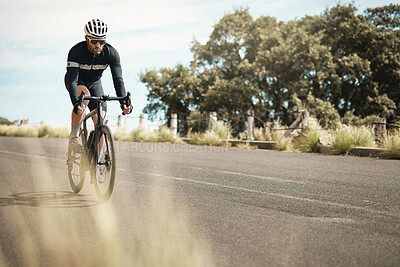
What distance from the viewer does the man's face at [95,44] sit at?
5129 mm

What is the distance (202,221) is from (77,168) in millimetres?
2441

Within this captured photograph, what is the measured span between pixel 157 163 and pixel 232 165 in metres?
1.82

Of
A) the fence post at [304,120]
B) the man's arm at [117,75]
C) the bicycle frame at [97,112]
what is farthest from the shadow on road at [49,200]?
the fence post at [304,120]

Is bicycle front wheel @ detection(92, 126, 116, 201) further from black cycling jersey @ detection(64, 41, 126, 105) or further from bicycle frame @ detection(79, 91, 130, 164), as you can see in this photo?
black cycling jersey @ detection(64, 41, 126, 105)

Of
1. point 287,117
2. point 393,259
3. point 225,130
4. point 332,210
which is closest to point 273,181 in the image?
point 332,210

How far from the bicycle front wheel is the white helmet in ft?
3.72

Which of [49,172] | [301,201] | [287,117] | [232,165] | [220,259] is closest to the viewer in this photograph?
[220,259]

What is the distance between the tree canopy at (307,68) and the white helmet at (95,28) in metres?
27.9

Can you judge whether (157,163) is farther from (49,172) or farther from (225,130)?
(225,130)

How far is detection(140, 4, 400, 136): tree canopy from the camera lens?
3388cm

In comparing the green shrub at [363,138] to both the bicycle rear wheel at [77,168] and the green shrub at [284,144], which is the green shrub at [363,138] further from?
the bicycle rear wheel at [77,168]

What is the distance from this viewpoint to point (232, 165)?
9906mm

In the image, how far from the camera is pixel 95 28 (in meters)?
5.09

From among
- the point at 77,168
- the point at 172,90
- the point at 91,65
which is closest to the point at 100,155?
the point at 77,168
